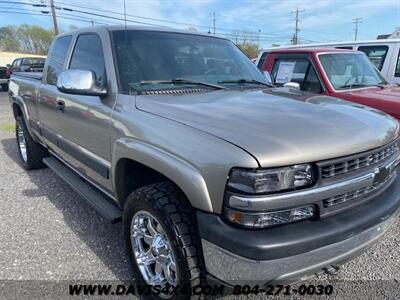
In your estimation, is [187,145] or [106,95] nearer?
[187,145]

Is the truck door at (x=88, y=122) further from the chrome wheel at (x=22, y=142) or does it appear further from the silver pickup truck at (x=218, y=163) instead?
the chrome wheel at (x=22, y=142)

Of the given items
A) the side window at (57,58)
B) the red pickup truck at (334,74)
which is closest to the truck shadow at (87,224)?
the side window at (57,58)

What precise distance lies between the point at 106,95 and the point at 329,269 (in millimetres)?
1976

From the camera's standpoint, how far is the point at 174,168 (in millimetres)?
2098

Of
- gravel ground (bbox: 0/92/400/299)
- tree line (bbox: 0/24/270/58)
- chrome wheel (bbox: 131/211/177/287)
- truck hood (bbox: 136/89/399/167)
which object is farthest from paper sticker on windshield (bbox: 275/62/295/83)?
tree line (bbox: 0/24/270/58)

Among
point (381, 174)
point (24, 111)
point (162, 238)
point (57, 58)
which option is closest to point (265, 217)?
point (162, 238)

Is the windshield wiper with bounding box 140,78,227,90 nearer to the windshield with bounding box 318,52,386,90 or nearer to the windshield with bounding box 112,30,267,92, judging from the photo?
the windshield with bounding box 112,30,267,92

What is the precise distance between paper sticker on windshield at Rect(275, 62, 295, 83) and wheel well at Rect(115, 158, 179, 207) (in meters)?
4.07

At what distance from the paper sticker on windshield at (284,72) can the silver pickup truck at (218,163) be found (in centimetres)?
286

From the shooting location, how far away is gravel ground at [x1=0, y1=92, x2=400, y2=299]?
2.81 m

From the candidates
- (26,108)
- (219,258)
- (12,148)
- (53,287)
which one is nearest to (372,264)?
(219,258)

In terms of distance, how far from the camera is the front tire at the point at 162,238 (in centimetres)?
213

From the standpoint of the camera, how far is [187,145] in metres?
2.08

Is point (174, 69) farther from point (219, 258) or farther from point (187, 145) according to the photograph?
point (219, 258)
